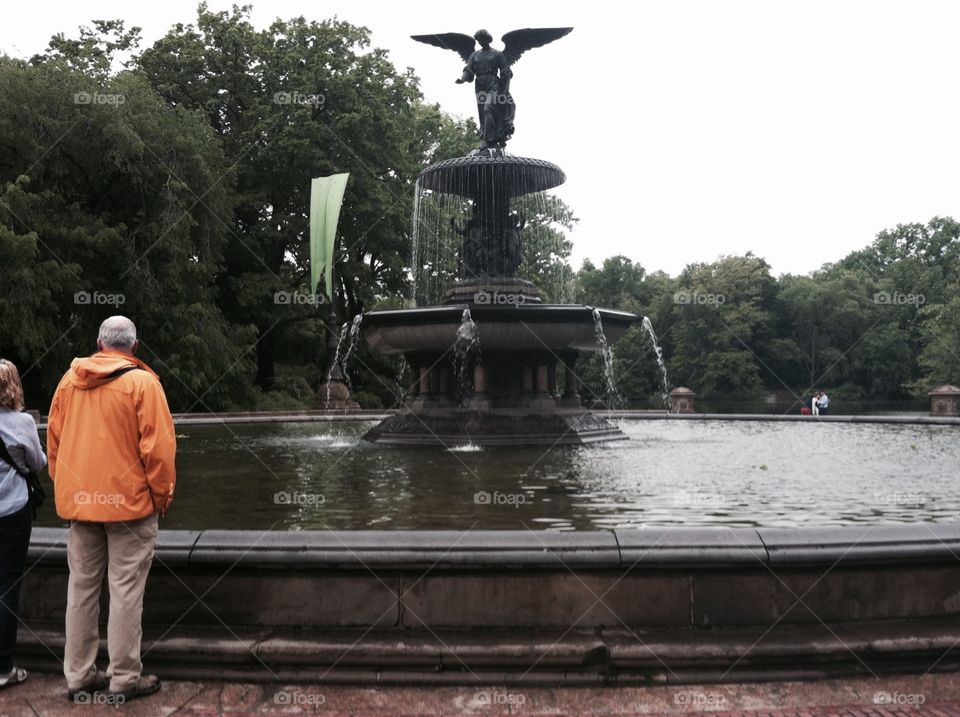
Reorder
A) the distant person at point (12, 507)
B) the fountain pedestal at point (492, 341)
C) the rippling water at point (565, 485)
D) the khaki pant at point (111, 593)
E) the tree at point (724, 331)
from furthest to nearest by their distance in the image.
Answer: the tree at point (724, 331) < the fountain pedestal at point (492, 341) < the rippling water at point (565, 485) < the distant person at point (12, 507) < the khaki pant at point (111, 593)

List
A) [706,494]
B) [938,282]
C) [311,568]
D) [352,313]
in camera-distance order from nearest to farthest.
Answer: [311,568]
[706,494]
[352,313]
[938,282]

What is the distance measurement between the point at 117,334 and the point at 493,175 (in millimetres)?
11451

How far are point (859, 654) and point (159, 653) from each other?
323 cm

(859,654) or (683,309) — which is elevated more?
(683,309)

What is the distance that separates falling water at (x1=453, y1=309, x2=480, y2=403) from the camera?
12.5m

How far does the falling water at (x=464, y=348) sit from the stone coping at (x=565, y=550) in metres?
8.32

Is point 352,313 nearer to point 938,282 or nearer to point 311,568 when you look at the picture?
point 311,568

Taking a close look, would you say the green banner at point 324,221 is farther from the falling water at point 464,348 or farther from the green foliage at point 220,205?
the falling water at point 464,348

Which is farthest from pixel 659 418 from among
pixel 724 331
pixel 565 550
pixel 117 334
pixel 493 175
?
pixel 724 331

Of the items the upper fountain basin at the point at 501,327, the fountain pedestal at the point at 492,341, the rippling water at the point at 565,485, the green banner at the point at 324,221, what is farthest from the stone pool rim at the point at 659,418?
the rippling water at the point at 565,485

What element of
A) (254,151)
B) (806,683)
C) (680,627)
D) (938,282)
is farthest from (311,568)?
(938,282)

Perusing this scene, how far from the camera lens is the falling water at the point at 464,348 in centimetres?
1248

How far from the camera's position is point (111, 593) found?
389 cm

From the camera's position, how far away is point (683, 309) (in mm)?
68625
